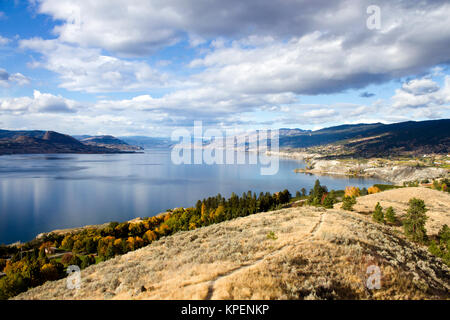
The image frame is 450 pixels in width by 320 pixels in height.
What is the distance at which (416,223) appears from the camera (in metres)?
32.7

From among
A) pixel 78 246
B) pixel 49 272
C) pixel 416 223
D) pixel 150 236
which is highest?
pixel 416 223

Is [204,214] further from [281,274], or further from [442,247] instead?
[281,274]

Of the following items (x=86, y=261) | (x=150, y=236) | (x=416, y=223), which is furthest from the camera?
(x=150, y=236)

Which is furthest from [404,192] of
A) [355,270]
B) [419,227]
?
[355,270]

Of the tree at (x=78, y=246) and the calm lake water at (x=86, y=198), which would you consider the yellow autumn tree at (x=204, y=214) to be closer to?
the calm lake water at (x=86, y=198)

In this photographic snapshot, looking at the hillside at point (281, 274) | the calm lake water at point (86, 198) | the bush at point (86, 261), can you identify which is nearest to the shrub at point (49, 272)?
the bush at point (86, 261)

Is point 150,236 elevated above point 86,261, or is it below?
below

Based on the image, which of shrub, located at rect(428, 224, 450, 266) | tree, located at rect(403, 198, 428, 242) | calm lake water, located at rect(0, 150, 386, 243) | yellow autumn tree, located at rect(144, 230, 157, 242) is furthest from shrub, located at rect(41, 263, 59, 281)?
tree, located at rect(403, 198, 428, 242)

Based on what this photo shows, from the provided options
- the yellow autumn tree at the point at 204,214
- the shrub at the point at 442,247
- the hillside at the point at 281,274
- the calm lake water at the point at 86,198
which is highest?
the hillside at the point at 281,274

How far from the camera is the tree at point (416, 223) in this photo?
3186 cm

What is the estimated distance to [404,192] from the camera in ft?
227

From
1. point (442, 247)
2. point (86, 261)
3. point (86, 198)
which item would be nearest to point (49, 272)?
point (86, 261)

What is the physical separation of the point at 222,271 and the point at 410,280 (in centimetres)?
953

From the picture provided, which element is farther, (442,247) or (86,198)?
(86,198)
